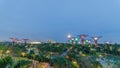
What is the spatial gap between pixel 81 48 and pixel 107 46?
9902 millimetres

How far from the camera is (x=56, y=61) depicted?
45375mm

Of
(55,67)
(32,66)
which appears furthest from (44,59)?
(32,66)

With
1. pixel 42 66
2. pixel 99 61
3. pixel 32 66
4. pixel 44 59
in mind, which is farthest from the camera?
pixel 99 61

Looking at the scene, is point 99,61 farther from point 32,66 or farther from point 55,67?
point 32,66

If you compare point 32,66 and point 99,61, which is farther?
point 99,61

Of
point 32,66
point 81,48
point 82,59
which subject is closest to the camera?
point 32,66

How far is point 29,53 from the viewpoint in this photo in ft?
151

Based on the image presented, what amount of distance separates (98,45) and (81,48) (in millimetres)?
8969

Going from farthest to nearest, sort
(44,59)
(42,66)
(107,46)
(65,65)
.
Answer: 1. (107,46)
2. (65,65)
3. (44,59)
4. (42,66)

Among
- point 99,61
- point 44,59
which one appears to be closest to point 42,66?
point 44,59

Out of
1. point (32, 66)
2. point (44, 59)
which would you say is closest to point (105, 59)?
point (44, 59)

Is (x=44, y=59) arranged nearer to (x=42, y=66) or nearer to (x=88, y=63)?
(x=42, y=66)

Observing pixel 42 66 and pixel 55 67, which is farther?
pixel 55 67

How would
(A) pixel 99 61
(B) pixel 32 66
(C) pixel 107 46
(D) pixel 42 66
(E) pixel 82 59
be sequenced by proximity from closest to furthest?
(B) pixel 32 66 < (D) pixel 42 66 < (E) pixel 82 59 < (A) pixel 99 61 < (C) pixel 107 46
